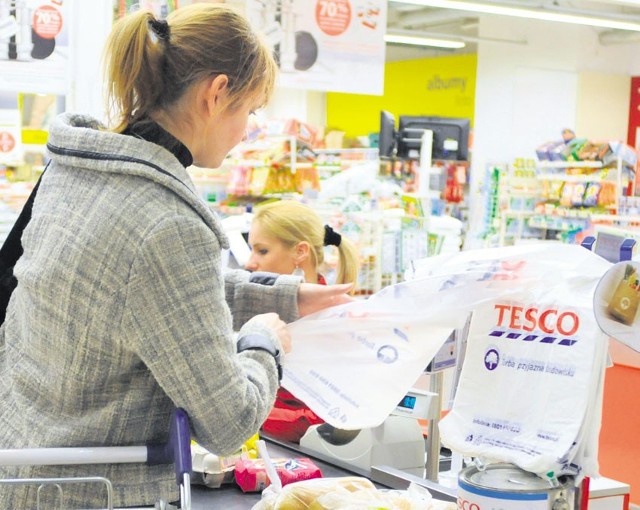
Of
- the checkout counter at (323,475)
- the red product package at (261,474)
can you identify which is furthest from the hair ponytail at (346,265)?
the red product package at (261,474)

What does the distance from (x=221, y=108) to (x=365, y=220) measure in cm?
546

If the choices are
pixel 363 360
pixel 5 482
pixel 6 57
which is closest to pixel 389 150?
pixel 6 57

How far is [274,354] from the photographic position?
1.57 meters

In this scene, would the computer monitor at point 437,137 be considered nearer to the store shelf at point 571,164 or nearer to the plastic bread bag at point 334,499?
the store shelf at point 571,164

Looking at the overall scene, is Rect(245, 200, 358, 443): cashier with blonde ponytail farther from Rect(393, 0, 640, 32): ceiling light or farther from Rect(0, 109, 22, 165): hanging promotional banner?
Rect(393, 0, 640, 32): ceiling light

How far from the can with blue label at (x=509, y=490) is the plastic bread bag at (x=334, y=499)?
0.61ft

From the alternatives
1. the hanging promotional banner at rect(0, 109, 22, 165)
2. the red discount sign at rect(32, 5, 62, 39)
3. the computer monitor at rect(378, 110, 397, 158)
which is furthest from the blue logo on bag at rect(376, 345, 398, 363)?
the computer monitor at rect(378, 110, 397, 158)

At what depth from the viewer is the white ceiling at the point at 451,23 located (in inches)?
593

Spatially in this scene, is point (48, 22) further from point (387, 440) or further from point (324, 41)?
point (387, 440)

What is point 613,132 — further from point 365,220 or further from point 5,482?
point 5,482

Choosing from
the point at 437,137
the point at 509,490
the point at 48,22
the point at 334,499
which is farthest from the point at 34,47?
the point at 437,137

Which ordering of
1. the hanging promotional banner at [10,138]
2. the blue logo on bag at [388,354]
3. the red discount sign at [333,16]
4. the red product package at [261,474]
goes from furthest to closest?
the red discount sign at [333,16], the hanging promotional banner at [10,138], the red product package at [261,474], the blue logo on bag at [388,354]

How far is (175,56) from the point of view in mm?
1472

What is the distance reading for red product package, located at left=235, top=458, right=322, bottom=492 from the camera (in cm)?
204
